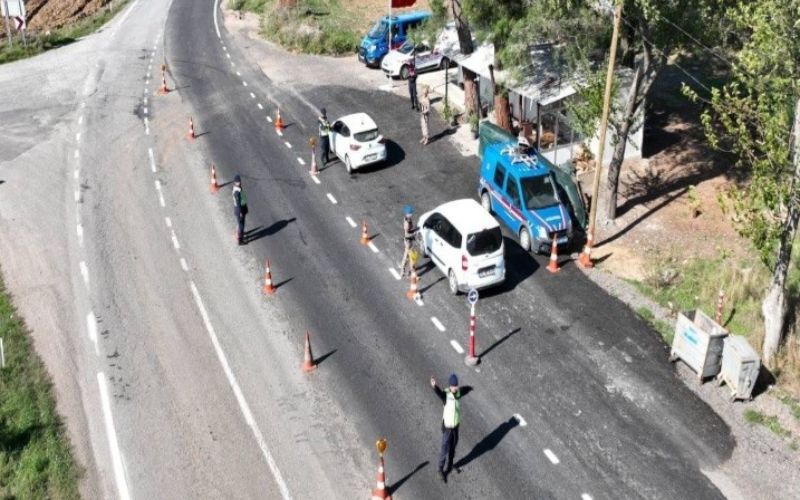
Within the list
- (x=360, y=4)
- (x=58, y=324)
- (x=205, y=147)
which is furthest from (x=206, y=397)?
(x=360, y=4)

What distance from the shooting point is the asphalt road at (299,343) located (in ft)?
52.1

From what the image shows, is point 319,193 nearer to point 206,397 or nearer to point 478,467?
point 206,397

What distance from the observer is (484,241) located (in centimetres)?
2081

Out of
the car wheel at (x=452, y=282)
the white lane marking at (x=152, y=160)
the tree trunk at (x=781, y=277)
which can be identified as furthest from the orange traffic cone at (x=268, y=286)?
the tree trunk at (x=781, y=277)

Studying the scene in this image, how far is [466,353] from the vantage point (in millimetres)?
19172

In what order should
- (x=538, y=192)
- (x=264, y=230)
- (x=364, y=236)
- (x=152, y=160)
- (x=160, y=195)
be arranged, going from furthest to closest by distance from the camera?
(x=152, y=160)
(x=160, y=195)
(x=264, y=230)
(x=364, y=236)
(x=538, y=192)

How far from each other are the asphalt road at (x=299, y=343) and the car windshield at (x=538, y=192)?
1.63 metres

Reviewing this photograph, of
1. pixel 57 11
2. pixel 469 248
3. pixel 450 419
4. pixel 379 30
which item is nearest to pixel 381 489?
pixel 450 419

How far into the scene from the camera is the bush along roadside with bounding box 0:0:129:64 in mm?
44062

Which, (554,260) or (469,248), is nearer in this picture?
(469,248)

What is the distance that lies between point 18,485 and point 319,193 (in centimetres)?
1441

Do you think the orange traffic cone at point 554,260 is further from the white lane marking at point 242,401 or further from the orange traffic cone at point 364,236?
the white lane marking at point 242,401

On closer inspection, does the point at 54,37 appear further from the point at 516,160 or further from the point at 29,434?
the point at 29,434

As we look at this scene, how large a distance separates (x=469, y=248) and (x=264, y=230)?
7470 millimetres
